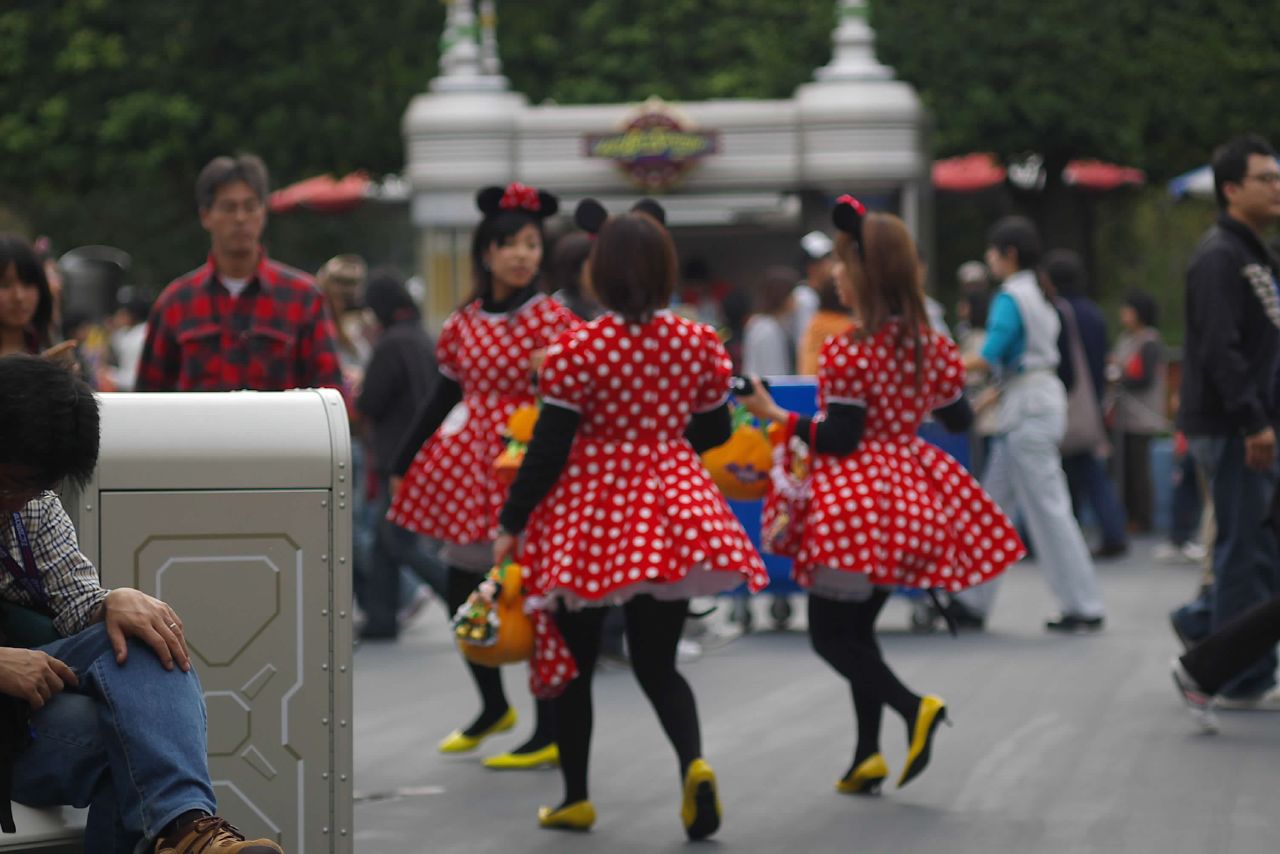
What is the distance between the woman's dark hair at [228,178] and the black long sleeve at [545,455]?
62.7 inches

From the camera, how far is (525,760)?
7297 mm

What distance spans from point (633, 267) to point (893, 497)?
1149mm

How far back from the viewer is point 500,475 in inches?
273

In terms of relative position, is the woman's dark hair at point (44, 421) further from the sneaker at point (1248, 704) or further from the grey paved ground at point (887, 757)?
the sneaker at point (1248, 704)

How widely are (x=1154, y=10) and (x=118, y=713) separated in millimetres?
18155

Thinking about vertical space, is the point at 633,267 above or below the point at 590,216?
below

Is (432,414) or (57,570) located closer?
(57,570)

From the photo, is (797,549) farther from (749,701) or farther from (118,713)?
(118,713)

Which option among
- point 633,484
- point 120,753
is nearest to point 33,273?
point 633,484

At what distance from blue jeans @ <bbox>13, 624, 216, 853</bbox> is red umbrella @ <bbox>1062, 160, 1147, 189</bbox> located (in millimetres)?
18874

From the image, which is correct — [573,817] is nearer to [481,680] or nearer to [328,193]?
[481,680]

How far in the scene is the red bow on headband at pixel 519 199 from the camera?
7277mm

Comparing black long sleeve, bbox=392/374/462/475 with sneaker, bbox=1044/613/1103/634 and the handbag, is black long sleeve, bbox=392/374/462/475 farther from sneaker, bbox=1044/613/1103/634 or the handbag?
sneaker, bbox=1044/613/1103/634

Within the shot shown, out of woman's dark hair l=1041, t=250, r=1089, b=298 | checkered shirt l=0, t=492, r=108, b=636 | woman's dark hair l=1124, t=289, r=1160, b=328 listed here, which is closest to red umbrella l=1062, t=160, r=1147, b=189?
woman's dark hair l=1124, t=289, r=1160, b=328
